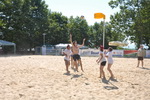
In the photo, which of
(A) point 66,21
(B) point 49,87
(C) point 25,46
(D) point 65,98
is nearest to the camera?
(D) point 65,98

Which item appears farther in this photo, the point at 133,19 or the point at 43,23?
the point at 43,23

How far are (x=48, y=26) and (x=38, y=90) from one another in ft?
120

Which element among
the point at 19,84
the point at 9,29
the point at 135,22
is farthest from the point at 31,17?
the point at 19,84

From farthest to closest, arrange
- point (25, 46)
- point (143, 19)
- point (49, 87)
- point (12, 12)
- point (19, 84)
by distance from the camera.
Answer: point (25, 46) → point (12, 12) → point (143, 19) → point (19, 84) → point (49, 87)

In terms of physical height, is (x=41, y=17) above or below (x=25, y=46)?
above

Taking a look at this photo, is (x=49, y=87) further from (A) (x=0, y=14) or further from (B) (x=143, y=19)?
(A) (x=0, y=14)

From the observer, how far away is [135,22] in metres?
31.2

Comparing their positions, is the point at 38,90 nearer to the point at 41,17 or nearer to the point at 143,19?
the point at 143,19

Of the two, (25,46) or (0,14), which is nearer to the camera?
(0,14)

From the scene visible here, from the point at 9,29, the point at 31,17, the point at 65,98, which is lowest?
the point at 65,98

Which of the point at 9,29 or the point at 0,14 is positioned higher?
the point at 0,14

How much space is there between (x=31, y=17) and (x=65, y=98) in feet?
117

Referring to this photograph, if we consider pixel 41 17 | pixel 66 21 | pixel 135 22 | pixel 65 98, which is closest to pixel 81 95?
pixel 65 98

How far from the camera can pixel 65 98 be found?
5.03m
